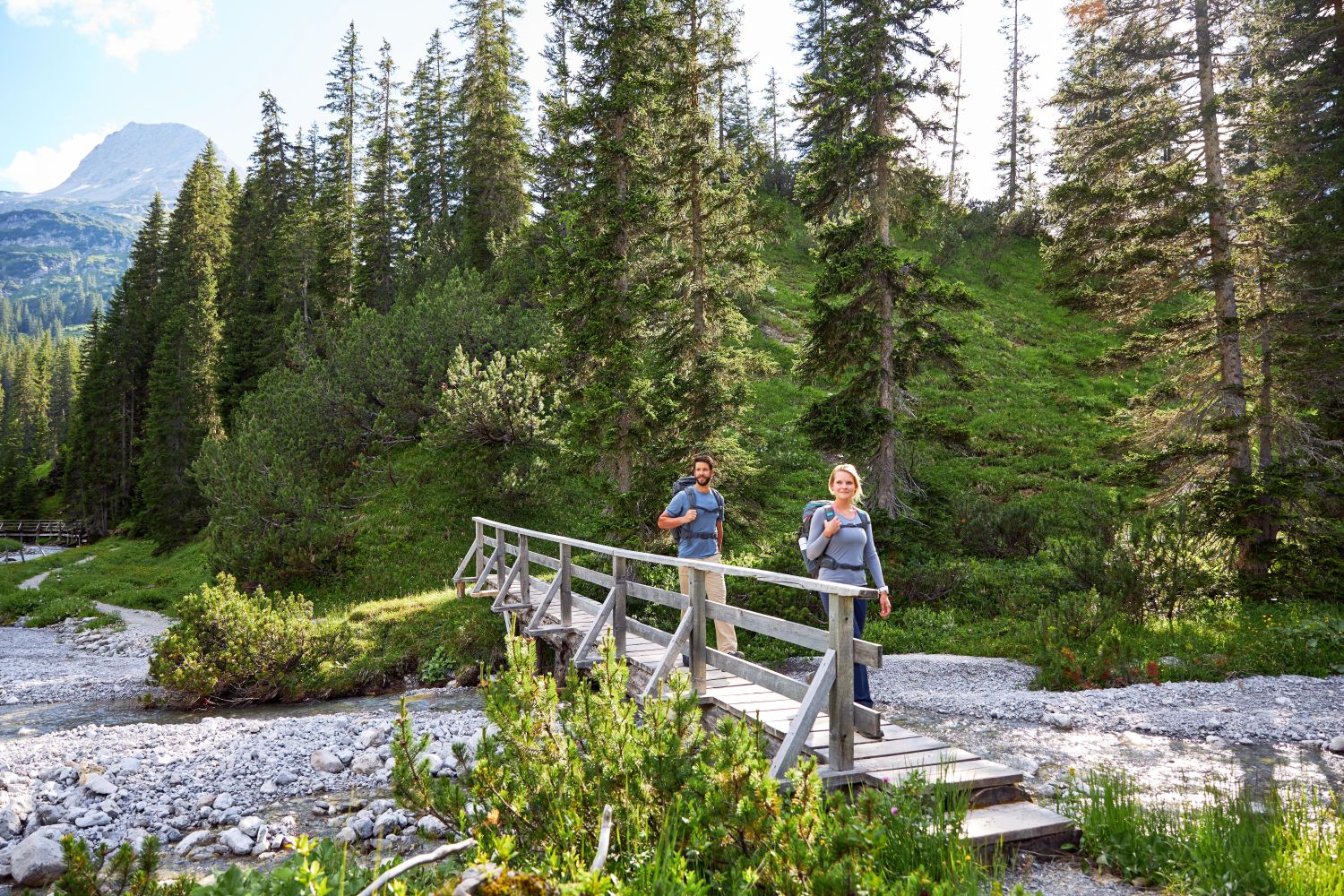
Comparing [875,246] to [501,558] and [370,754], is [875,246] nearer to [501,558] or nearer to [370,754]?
[501,558]

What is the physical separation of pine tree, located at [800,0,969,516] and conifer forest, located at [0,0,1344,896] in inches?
3.6

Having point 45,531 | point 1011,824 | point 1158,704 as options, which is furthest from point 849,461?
point 45,531

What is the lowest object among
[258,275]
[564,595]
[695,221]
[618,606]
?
[564,595]

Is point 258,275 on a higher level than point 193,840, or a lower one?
higher

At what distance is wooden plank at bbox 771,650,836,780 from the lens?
4977mm

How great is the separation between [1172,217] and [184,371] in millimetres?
45610

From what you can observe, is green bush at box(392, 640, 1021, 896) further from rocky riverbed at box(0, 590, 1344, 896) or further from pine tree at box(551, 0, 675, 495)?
pine tree at box(551, 0, 675, 495)

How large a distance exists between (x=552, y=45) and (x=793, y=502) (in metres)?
31.2

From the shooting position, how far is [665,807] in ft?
12.3

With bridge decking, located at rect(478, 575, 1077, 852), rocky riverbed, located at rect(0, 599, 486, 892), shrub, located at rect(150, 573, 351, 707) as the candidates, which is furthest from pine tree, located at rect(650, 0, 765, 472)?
bridge decking, located at rect(478, 575, 1077, 852)

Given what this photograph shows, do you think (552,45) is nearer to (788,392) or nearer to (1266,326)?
(788,392)

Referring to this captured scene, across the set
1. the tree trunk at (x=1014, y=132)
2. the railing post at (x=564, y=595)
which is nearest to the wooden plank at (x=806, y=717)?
the railing post at (x=564, y=595)

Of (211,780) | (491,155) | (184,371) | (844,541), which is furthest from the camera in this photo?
Result: (184,371)

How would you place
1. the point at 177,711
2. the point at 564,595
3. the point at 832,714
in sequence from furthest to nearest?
the point at 177,711 → the point at 564,595 → the point at 832,714
